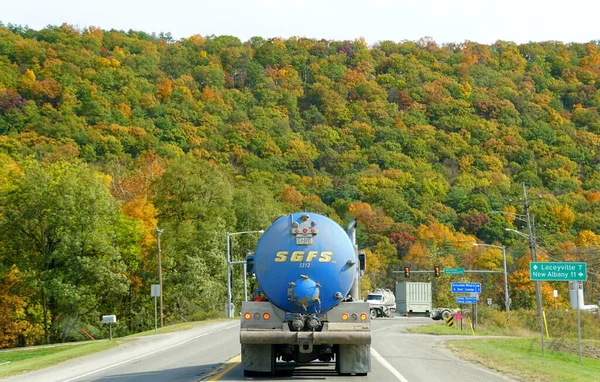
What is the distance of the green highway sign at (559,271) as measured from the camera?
28.5 m

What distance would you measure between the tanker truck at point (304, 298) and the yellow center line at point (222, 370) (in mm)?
838

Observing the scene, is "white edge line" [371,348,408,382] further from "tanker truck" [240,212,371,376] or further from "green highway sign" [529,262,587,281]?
"green highway sign" [529,262,587,281]

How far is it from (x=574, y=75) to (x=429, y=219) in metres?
68.1

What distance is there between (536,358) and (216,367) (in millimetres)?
10606

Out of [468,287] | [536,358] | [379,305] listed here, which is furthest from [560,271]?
[379,305]

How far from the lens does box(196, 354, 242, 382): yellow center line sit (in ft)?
66.8

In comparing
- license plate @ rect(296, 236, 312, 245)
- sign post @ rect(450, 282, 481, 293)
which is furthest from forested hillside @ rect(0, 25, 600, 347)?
license plate @ rect(296, 236, 312, 245)

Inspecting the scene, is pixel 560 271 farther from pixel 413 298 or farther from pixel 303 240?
pixel 413 298

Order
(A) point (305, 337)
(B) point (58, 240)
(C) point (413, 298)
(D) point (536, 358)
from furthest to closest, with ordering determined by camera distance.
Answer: (C) point (413, 298), (B) point (58, 240), (D) point (536, 358), (A) point (305, 337)

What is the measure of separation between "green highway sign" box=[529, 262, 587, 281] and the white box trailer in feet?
169

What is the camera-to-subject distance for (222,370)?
2248 centimetres

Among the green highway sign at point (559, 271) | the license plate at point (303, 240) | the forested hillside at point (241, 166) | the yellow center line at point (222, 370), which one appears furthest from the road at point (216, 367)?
the forested hillside at point (241, 166)

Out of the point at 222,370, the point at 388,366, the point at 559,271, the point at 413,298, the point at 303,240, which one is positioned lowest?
the point at 413,298

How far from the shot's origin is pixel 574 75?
621 feet
